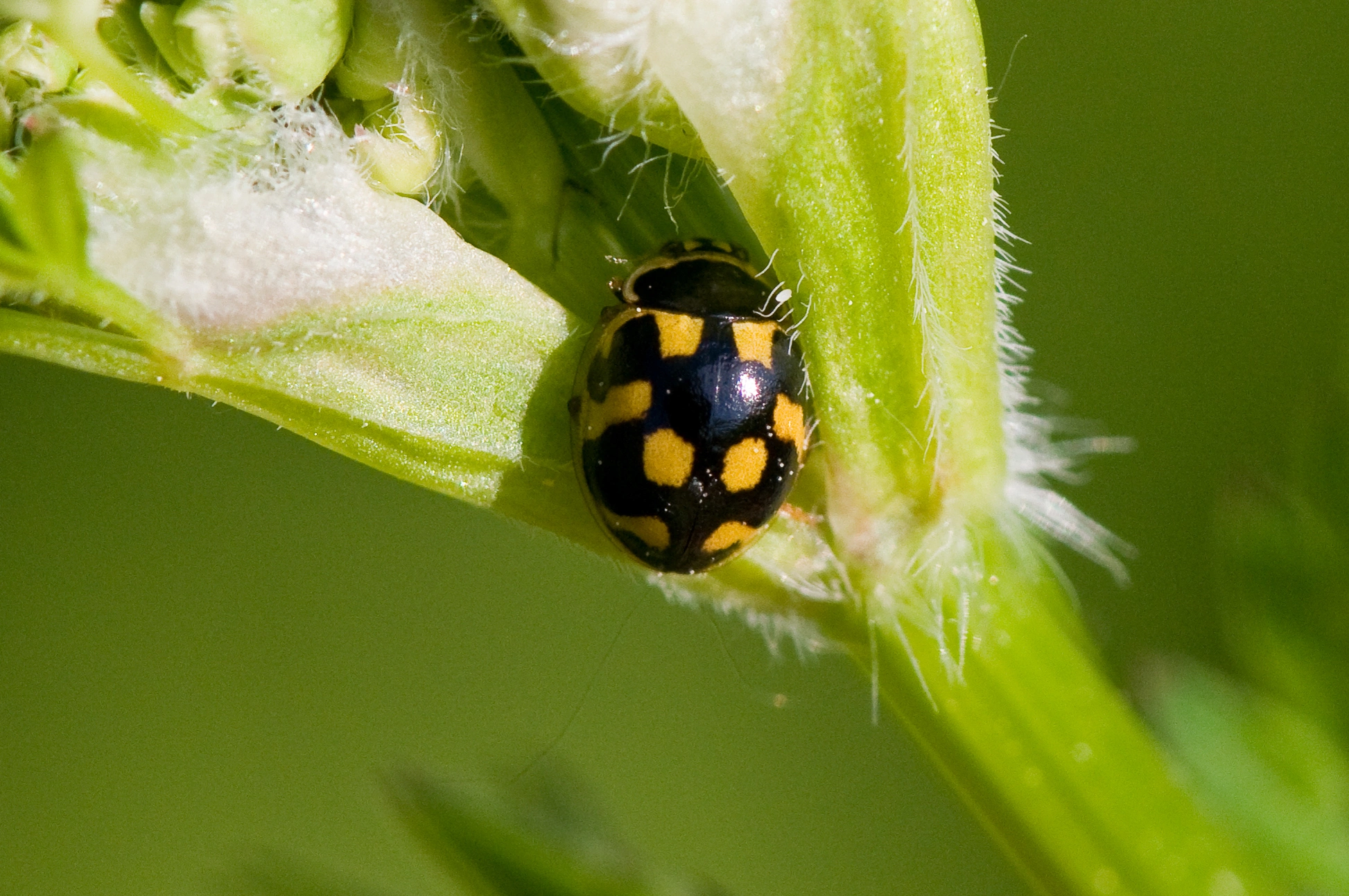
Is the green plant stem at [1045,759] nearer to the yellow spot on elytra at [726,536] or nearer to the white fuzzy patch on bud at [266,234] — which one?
the yellow spot on elytra at [726,536]

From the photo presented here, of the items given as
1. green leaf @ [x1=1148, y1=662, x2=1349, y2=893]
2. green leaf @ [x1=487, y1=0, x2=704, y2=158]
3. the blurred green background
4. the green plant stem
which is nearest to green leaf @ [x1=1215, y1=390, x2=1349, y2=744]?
green leaf @ [x1=1148, y1=662, x2=1349, y2=893]

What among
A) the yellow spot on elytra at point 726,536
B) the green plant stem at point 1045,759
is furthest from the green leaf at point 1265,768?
the yellow spot on elytra at point 726,536

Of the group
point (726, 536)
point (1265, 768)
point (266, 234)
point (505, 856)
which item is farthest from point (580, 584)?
point (266, 234)

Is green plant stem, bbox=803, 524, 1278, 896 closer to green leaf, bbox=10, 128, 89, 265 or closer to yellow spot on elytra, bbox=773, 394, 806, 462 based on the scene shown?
yellow spot on elytra, bbox=773, 394, 806, 462

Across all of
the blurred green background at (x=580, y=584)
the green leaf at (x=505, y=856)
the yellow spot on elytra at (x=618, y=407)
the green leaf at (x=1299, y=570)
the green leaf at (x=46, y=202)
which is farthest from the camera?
the blurred green background at (x=580, y=584)

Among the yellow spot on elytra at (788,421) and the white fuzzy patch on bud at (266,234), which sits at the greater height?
the white fuzzy patch on bud at (266,234)

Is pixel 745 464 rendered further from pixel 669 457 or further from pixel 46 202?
pixel 46 202
